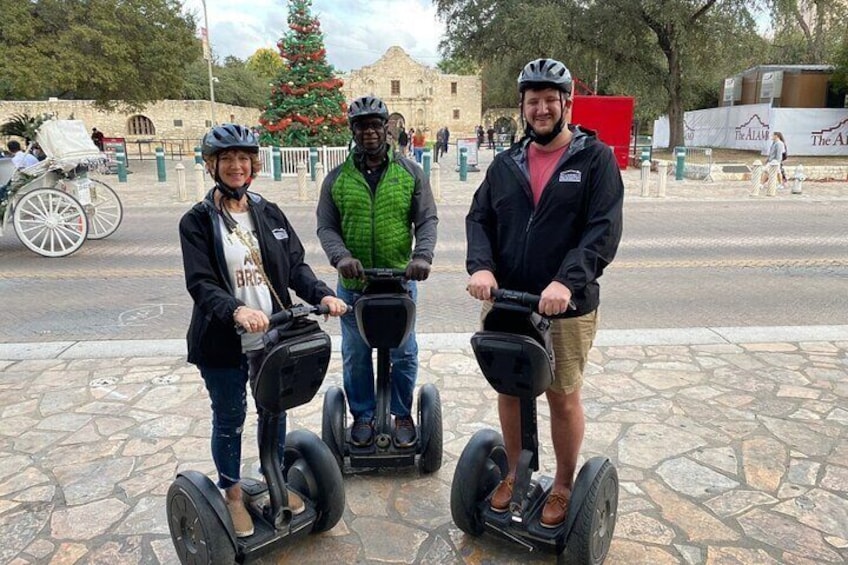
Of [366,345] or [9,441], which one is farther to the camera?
[9,441]

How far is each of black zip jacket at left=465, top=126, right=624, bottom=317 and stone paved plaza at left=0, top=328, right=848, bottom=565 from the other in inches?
51.5

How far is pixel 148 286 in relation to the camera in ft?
25.7

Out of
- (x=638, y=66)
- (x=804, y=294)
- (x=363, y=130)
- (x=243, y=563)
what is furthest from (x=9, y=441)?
(x=638, y=66)

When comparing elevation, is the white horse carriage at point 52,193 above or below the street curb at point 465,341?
above

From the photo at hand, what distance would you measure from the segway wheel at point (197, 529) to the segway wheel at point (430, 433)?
1.21m

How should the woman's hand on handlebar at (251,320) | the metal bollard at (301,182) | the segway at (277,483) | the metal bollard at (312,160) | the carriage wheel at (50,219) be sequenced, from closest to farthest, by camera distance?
the woman's hand on handlebar at (251,320)
the segway at (277,483)
the carriage wheel at (50,219)
the metal bollard at (301,182)
the metal bollard at (312,160)

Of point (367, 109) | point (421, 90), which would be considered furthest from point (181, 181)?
point (421, 90)

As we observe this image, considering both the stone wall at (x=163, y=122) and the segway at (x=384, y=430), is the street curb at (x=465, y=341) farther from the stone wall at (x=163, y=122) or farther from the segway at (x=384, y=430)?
the stone wall at (x=163, y=122)

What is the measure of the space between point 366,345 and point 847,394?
3.46 m

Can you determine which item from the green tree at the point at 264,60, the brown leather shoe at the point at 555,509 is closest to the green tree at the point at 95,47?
the brown leather shoe at the point at 555,509

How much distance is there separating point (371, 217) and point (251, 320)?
1.17m

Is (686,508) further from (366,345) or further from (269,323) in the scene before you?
(269,323)

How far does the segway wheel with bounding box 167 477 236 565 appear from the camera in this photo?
2562 millimetres

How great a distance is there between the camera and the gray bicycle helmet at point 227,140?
2.52 m
